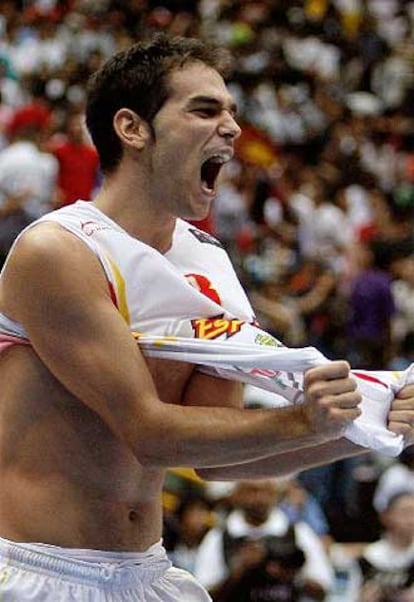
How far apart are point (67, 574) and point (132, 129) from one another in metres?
1.00

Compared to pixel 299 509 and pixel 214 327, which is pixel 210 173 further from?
pixel 299 509

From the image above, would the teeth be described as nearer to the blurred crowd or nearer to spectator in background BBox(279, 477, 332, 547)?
the blurred crowd

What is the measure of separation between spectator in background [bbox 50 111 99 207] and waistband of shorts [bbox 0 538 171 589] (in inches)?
272

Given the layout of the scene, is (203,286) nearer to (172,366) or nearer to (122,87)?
(172,366)

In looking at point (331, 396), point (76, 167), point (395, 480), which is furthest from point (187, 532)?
point (331, 396)

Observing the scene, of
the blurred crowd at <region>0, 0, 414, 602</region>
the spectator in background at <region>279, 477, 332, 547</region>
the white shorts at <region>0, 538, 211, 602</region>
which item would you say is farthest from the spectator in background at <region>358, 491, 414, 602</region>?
the white shorts at <region>0, 538, 211, 602</region>

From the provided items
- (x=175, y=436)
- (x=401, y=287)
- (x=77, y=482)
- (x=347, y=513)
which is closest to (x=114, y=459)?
(x=77, y=482)

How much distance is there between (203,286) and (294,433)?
63 centimetres

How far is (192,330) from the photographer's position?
367 centimetres

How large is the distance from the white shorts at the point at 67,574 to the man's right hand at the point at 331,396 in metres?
0.67

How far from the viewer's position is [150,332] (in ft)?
11.9

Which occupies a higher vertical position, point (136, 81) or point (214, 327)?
point (136, 81)

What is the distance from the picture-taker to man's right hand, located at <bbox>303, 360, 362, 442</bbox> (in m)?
3.27

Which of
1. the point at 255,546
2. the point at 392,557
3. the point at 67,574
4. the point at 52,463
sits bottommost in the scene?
the point at 392,557
